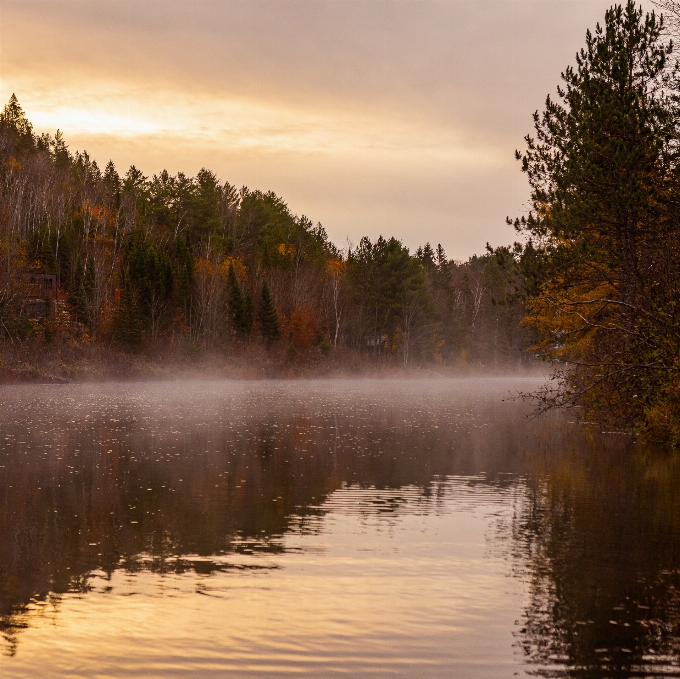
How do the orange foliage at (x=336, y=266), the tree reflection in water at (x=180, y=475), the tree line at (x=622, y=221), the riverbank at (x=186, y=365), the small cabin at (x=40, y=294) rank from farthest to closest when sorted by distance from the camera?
the orange foliage at (x=336, y=266) → the small cabin at (x=40, y=294) → the riverbank at (x=186, y=365) → the tree line at (x=622, y=221) → the tree reflection in water at (x=180, y=475)

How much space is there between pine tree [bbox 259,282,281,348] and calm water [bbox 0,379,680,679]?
2865 inches

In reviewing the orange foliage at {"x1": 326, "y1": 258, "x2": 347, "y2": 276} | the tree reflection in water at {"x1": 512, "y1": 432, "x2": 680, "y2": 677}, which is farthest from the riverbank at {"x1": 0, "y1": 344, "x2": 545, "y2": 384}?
the tree reflection in water at {"x1": 512, "y1": 432, "x2": 680, "y2": 677}

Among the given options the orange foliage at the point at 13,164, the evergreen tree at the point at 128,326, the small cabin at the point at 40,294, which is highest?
the orange foliage at the point at 13,164

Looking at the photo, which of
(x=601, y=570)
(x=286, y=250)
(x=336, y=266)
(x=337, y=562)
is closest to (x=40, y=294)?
(x=286, y=250)

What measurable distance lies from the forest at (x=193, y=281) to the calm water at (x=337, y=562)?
52.9m

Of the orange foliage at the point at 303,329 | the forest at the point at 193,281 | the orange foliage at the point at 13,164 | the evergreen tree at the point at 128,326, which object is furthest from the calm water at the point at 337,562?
the orange foliage at the point at 13,164

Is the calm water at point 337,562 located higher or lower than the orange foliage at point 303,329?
lower

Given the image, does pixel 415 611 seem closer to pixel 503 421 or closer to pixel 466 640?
pixel 466 640

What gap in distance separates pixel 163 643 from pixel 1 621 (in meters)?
2.02

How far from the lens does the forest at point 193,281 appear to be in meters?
86.8

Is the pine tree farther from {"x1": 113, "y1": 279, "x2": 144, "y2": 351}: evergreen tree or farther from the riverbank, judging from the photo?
{"x1": 113, "y1": 279, "x2": 144, "y2": 351}: evergreen tree

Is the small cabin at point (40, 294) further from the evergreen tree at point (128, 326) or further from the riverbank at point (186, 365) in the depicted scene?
the evergreen tree at point (128, 326)

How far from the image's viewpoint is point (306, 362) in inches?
4085

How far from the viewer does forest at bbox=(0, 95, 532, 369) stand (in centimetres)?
8681
